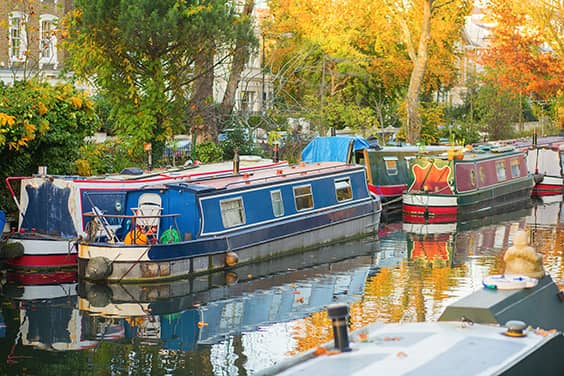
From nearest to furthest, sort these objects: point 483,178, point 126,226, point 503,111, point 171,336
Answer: point 171,336
point 126,226
point 483,178
point 503,111

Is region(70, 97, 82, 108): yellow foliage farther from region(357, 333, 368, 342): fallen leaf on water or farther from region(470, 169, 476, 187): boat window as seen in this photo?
region(357, 333, 368, 342): fallen leaf on water

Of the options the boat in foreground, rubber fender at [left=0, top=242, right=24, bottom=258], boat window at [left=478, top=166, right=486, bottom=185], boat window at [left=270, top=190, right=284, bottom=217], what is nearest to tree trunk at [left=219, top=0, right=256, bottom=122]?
boat window at [left=270, top=190, right=284, bottom=217]

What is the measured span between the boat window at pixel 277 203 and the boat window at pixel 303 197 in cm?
63

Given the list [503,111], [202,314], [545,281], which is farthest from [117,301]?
[503,111]

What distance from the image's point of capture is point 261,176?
23.5 meters

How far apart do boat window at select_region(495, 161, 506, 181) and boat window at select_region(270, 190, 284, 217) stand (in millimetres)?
13544

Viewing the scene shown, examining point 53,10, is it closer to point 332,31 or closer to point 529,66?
point 332,31

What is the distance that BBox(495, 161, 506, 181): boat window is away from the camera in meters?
34.2

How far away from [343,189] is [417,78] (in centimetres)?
1640

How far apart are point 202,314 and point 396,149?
1750cm

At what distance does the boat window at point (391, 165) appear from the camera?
106ft

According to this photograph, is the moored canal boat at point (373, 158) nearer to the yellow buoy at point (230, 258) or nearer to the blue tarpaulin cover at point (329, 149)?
the blue tarpaulin cover at point (329, 149)

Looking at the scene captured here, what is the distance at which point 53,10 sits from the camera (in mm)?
45125

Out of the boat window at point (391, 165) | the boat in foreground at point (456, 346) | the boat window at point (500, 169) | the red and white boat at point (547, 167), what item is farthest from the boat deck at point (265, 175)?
the red and white boat at point (547, 167)
